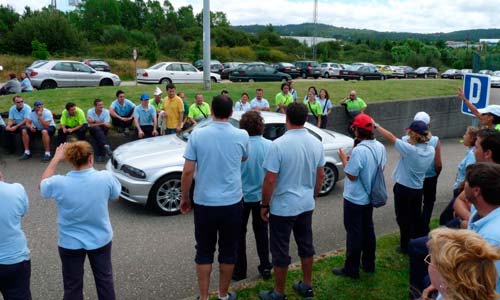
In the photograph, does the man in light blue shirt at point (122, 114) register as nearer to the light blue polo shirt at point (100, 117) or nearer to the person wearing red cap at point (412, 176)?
the light blue polo shirt at point (100, 117)

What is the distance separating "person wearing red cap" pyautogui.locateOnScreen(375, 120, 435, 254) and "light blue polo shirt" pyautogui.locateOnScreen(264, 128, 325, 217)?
107cm

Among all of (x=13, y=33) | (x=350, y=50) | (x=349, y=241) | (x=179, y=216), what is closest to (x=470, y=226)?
(x=349, y=241)

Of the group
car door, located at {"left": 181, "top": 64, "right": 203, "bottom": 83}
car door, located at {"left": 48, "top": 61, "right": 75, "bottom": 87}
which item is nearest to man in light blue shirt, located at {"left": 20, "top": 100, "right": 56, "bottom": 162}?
car door, located at {"left": 48, "top": 61, "right": 75, "bottom": 87}

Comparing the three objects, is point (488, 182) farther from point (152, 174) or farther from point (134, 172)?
point (134, 172)

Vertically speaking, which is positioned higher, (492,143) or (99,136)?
(492,143)

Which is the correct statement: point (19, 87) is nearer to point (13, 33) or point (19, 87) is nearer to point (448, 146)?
point (448, 146)

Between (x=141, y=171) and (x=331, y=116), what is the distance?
772 centimetres

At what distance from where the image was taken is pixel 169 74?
2541 cm

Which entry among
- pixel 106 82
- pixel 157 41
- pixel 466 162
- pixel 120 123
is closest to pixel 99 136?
pixel 120 123

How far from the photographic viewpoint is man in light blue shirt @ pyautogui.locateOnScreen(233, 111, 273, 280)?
4.54 meters

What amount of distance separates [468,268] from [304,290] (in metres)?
2.64

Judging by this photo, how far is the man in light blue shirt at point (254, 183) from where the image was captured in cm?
Answer: 454

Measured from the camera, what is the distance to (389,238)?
Result: 585 centimetres

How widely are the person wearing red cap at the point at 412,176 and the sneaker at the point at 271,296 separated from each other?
181cm
